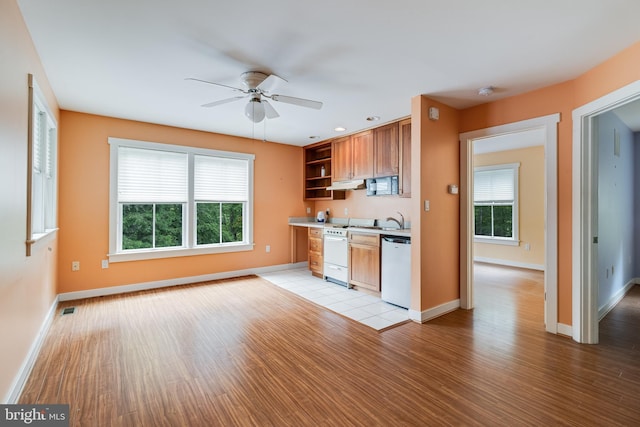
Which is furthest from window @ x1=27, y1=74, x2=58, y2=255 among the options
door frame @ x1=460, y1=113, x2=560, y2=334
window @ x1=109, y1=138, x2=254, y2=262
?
door frame @ x1=460, y1=113, x2=560, y2=334

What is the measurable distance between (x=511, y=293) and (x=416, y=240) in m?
2.28

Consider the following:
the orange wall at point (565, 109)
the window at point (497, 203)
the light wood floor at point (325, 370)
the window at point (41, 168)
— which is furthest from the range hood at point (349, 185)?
the window at point (41, 168)

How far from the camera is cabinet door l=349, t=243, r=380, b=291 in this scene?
418 centimetres

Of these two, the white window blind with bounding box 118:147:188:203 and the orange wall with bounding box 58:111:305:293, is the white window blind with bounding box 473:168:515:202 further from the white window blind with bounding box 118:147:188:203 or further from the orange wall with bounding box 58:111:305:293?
the white window blind with bounding box 118:147:188:203

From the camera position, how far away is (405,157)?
4.11m

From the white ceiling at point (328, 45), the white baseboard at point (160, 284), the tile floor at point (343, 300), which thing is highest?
the white ceiling at point (328, 45)

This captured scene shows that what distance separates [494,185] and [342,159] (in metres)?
3.94

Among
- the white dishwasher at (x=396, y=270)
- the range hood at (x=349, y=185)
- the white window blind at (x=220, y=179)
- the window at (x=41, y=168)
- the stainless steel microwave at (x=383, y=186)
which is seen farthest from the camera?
the white window blind at (x=220, y=179)

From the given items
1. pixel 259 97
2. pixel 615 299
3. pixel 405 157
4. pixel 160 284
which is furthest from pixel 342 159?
pixel 615 299

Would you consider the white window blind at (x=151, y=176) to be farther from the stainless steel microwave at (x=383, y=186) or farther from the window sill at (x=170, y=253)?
the stainless steel microwave at (x=383, y=186)

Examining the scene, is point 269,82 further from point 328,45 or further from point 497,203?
point 497,203

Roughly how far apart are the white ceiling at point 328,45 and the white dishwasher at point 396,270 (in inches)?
70.1

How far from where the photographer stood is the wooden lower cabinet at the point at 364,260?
417 centimetres

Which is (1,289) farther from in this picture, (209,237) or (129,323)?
(209,237)
